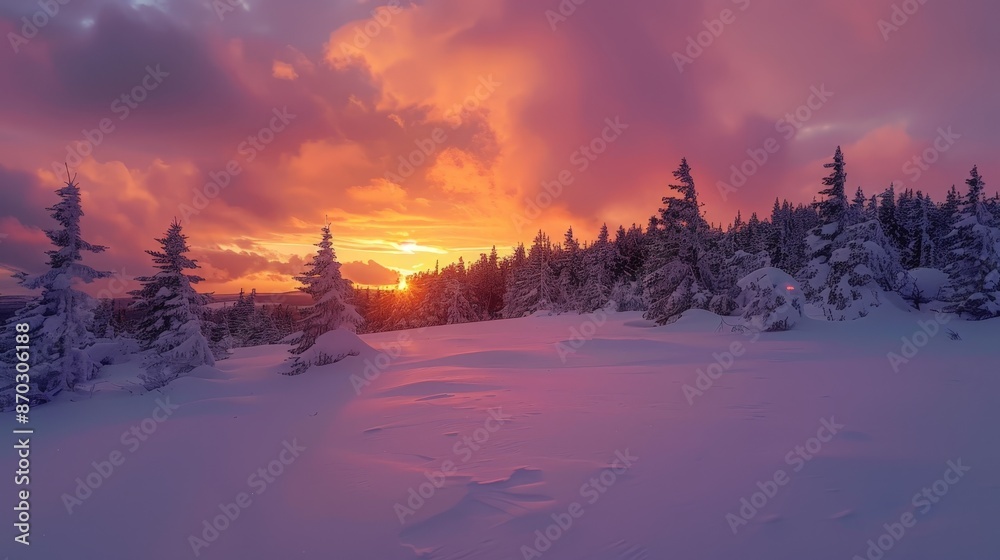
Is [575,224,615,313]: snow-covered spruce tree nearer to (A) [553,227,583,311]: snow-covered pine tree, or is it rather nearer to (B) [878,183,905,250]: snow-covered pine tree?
(A) [553,227,583,311]: snow-covered pine tree

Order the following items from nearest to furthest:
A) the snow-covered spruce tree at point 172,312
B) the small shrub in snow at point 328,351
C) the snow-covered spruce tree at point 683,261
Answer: the small shrub in snow at point 328,351, the snow-covered spruce tree at point 172,312, the snow-covered spruce tree at point 683,261

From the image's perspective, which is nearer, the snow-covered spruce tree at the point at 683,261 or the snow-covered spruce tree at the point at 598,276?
the snow-covered spruce tree at the point at 683,261

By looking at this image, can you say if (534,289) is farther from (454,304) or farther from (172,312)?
(172,312)

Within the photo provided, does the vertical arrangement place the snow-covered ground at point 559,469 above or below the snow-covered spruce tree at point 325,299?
below

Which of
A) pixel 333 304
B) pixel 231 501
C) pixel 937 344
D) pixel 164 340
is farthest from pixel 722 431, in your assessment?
pixel 164 340

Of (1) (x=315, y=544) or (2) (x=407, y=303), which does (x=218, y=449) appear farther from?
(2) (x=407, y=303)

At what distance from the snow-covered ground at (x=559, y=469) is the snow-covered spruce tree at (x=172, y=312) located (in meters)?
6.82

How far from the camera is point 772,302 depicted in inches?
757

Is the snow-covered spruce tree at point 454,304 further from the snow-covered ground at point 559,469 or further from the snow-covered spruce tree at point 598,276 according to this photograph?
the snow-covered ground at point 559,469

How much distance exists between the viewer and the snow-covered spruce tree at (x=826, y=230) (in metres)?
25.6

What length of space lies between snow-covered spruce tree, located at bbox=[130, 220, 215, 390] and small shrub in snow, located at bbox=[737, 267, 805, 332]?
2454 cm

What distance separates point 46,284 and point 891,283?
3797 centimetres

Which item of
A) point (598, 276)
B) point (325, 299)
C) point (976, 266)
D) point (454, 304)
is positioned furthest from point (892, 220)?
point (325, 299)

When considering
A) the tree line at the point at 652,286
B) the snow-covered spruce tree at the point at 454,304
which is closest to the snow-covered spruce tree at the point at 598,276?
the tree line at the point at 652,286
